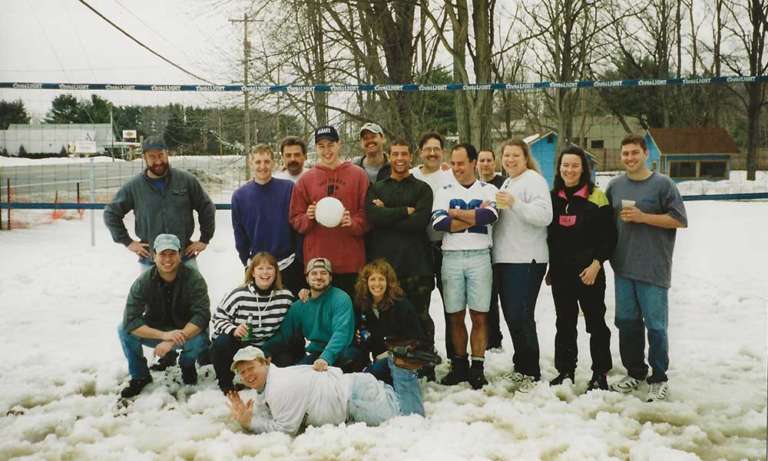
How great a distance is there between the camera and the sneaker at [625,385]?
3.73 m

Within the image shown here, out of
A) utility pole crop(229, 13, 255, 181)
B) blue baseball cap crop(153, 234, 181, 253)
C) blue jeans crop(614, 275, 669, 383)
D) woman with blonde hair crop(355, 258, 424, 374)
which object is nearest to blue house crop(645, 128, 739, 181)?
utility pole crop(229, 13, 255, 181)

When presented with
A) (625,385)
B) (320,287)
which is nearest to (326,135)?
(320,287)

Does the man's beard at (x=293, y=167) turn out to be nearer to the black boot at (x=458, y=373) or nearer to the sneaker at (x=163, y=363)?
the sneaker at (x=163, y=363)

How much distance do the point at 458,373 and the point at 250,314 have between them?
1.36m

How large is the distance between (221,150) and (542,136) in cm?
1963

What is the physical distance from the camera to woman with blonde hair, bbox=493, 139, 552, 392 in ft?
12.5

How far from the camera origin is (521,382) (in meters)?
3.84

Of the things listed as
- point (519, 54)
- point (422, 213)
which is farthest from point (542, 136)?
point (422, 213)

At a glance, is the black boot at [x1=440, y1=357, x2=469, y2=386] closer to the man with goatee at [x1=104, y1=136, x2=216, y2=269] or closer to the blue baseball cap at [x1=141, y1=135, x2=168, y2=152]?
the man with goatee at [x1=104, y1=136, x2=216, y2=269]

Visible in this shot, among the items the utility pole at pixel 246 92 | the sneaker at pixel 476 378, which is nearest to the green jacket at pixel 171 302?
the sneaker at pixel 476 378

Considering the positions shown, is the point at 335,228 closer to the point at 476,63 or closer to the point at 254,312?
the point at 254,312

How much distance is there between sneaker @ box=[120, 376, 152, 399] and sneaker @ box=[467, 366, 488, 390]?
2.03 meters

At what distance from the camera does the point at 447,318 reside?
159 inches

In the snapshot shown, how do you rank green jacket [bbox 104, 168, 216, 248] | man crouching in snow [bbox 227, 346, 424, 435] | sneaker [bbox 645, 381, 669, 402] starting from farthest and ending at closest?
green jacket [bbox 104, 168, 216, 248]
sneaker [bbox 645, 381, 669, 402]
man crouching in snow [bbox 227, 346, 424, 435]
